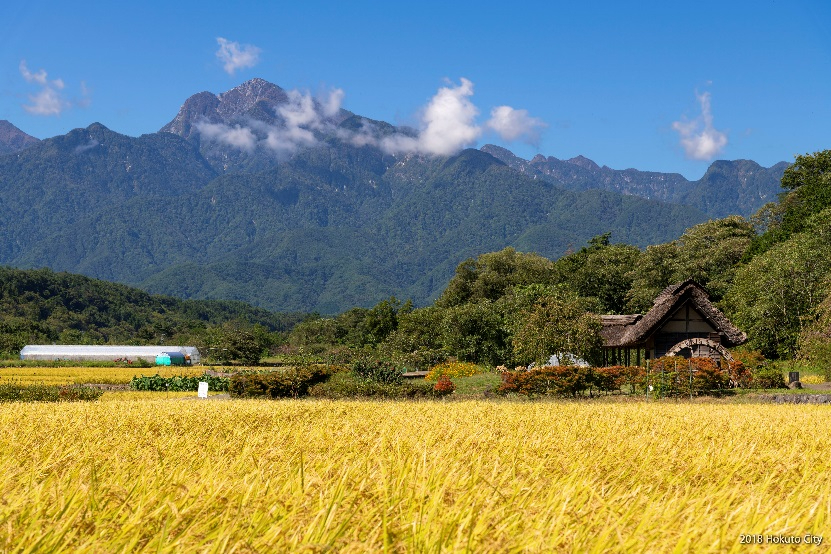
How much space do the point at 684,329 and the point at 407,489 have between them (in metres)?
28.4

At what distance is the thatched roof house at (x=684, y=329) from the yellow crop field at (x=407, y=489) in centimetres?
2117

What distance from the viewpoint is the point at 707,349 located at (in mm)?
29734

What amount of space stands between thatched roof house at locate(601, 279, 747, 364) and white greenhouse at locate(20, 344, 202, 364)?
41.6 metres

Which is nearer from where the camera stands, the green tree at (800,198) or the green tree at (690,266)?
the green tree at (800,198)

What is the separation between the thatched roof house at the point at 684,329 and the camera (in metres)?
29.6

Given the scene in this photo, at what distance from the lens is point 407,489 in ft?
14.0

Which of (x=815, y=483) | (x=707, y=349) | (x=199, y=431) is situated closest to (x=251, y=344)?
(x=707, y=349)

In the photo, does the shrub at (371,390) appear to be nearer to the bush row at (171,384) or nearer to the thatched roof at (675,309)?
the bush row at (171,384)

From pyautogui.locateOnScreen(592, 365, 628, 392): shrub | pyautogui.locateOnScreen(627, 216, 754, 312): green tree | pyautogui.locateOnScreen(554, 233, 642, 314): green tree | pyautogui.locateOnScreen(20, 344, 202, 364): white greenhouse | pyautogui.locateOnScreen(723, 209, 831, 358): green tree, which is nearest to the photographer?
pyautogui.locateOnScreen(592, 365, 628, 392): shrub

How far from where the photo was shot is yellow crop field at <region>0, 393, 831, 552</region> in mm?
3164

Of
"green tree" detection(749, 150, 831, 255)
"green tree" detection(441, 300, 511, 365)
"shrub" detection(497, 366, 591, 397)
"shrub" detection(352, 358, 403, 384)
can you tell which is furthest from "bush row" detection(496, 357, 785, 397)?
"green tree" detection(749, 150, 831, 255)

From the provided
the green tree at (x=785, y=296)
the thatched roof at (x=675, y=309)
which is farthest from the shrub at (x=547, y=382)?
the green tree at (x=785, y=296)

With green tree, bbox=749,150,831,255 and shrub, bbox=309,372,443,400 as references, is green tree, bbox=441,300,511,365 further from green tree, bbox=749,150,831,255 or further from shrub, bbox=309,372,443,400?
green tree, bbox=749,150,831,255

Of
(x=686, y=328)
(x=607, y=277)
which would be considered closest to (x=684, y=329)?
(x=686, y=328)
